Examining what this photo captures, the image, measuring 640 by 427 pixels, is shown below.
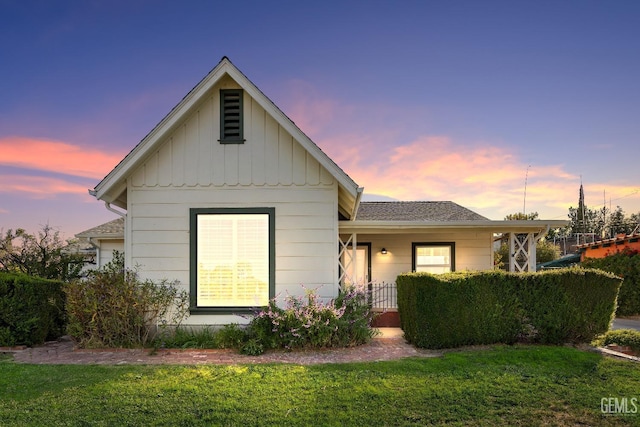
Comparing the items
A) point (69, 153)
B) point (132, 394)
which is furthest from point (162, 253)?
point (69, 153)

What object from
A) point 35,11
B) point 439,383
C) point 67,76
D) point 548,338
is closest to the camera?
point 439,383

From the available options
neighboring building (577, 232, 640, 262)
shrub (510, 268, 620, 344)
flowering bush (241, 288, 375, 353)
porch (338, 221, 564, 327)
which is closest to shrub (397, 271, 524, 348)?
shrub (510, 268, 620, 344)

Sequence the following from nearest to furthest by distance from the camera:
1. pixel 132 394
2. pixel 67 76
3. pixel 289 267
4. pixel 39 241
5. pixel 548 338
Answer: pixel 132 394 < pixel 548 338 < pixel 289 267 < pixel 67 76 < pixel 39 241

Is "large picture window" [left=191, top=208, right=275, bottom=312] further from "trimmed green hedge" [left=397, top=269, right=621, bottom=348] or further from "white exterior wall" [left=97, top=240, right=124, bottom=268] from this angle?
"white exterior wall" [left=97, top=240, right=124, bottom=268]

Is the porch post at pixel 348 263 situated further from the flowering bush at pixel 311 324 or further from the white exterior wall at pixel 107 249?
the white exterior wall at pixel 107 249

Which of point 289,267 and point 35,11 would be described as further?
point 35,11

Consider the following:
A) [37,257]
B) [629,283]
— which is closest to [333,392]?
[37,257]

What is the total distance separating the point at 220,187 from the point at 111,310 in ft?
10.9

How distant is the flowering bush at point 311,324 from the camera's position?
311 inches

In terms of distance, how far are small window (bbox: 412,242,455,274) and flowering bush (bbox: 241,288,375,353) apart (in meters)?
6.15

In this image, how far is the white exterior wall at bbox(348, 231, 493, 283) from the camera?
1388cm

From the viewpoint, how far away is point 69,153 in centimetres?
1262

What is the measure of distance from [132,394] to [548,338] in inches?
293

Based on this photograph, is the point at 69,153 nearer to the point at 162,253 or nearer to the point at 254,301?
the point at 162,253
